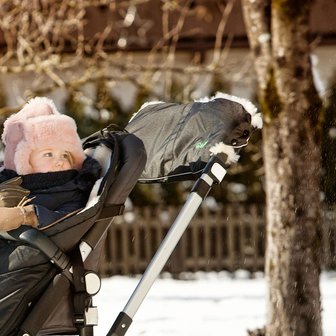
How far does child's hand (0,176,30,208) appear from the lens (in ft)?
15.1

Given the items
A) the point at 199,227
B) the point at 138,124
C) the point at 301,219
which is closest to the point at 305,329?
the point at 301,219

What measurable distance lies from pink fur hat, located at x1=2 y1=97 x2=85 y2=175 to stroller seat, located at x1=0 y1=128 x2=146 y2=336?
0.83 ft

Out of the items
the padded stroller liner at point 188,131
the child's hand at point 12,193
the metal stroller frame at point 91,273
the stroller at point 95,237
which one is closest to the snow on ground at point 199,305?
the padded stroller liner at point 188,131

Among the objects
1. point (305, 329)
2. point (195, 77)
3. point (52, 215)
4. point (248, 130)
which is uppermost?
point (195, 77)

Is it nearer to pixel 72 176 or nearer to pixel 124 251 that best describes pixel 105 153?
pixel 72 176

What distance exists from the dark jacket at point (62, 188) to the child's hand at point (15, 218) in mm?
82

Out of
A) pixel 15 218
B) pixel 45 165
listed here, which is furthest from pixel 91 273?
pixel 45 165

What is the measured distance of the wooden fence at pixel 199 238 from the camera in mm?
13031

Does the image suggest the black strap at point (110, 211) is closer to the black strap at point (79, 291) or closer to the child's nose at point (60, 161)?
the black strap at point (79, 291)

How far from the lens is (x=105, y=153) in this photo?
4977mm

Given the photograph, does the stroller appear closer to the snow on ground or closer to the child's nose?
the child's nose

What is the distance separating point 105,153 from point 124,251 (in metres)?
8.21

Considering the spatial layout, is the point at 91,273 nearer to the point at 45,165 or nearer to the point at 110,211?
the point at 110,211

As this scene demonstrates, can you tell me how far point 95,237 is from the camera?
465 cm
